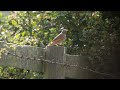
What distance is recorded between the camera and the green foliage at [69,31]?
4156 millimetres

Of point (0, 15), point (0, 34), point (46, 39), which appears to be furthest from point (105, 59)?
point (0, 15)

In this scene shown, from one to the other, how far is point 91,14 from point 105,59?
989 millimetres

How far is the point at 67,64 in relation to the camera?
333cm

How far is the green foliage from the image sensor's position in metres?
4.16

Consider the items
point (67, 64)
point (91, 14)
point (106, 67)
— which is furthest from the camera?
point (91, 14)

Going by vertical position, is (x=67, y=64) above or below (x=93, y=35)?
below

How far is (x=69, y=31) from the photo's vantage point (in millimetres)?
4961
